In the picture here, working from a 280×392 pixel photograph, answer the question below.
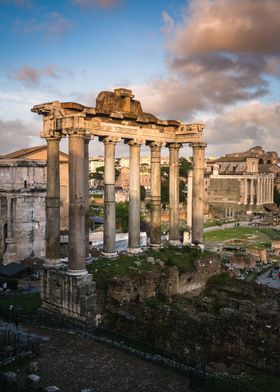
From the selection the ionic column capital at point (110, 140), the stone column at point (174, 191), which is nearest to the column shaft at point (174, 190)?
the stone column at point (174, 191)

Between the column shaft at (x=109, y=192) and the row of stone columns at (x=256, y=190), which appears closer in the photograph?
the column shaft at (x=109, y=192)

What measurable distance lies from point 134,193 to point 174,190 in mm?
3230

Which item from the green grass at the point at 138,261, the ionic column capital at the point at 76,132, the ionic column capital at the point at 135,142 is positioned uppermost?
the ionic column capital at the point at 135,142

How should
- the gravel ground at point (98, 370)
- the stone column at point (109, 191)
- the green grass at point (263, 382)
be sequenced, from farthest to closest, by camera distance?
the stone column at point (109, 191) → the green grass at point (263, 382) → the gravel ground at point (98, 370)

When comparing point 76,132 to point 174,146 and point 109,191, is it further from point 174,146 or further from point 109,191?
point 174,146

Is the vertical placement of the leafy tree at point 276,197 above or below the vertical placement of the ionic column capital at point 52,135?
below

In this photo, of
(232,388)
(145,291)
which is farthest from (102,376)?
(145,291)

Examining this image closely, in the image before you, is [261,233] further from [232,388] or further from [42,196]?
[232,388]

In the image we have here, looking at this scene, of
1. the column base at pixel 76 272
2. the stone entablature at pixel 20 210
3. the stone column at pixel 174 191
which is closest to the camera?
the column base at pixel 76 272

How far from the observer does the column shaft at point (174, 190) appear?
22969mm

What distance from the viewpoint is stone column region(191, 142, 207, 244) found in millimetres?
22375

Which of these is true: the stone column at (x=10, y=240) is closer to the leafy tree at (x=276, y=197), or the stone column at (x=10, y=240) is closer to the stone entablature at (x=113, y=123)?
the stone entablature at (x=113, y=123)

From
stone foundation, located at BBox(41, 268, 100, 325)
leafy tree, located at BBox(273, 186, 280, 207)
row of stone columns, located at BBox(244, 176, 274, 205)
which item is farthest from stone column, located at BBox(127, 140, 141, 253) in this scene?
leafy tree, located at BBox(273, 186, 280, 207)

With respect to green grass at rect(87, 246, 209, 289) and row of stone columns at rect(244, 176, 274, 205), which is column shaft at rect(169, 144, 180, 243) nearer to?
green grass at rect(87, 246, 209, 289)
